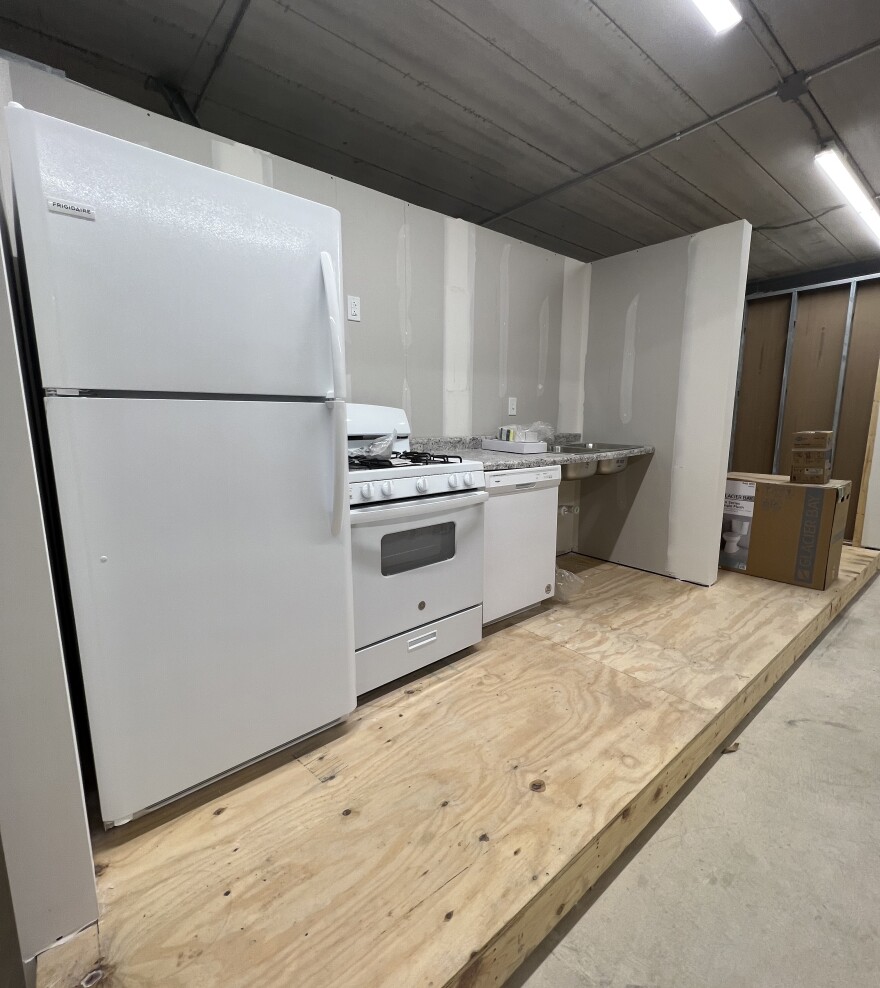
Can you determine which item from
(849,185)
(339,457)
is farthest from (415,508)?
(849,185)

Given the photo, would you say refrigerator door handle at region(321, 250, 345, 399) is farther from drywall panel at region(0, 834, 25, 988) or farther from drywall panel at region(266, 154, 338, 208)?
drywall panel at region(0, 834, 25, 988)

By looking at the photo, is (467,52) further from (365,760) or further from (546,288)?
(365,760)

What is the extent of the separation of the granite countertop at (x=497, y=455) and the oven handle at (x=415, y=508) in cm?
19

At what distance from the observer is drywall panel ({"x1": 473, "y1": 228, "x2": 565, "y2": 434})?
268 centimetres

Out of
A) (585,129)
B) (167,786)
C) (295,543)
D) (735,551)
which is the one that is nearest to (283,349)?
(295,543)

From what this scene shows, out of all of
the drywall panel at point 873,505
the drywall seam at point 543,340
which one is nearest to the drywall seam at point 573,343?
the drywall seam at point 543,340

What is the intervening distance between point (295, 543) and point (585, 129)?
7.99ft

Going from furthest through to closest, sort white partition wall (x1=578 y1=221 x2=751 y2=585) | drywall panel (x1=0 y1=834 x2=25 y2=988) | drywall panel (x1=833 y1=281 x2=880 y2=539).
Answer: drywall panel (x1=833 y1=281 x2=880 y2=539), white partition wall (x1=578 y1=221 x2=751 y2=585), drywall panel (x1=0 y1=834 x2=25 y2=988)

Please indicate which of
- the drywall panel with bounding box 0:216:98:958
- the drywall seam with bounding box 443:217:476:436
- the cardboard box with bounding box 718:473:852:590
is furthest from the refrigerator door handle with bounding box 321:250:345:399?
the cardboard box with bounding box 718:473:852:590

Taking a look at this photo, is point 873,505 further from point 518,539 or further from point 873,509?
point 518,539

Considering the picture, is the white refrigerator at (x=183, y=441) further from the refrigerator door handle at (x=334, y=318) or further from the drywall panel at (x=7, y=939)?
the drywall panel at (x=7, y=939)

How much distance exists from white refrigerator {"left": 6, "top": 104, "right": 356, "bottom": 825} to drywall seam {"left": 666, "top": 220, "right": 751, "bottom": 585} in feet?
7.30

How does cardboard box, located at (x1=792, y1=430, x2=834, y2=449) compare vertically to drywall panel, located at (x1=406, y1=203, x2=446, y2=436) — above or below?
below

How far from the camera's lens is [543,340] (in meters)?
3.03
